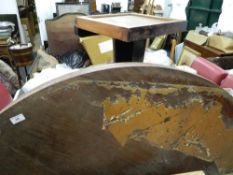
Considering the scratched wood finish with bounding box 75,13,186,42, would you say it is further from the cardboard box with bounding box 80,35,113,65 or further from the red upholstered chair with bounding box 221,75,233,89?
the cardboard box with bounding box 80,35,113,65

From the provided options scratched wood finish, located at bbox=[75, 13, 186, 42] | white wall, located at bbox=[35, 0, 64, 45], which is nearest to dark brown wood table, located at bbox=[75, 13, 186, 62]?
scratched wood finish, located at bbox=[75, 13, 186, 42]

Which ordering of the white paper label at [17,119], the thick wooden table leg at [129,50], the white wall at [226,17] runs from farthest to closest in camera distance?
1. the white wall at [226,17]
2. the thick wooden table leg at [129,50]
3. the white paper label at [17,119]

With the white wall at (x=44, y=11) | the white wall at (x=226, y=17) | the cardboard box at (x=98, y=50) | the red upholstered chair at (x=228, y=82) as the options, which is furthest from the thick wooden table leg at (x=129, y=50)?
the white wall at (x=44, y=11)

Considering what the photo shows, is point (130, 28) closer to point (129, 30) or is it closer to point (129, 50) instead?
point (129, 30)

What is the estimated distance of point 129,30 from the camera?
633 mm

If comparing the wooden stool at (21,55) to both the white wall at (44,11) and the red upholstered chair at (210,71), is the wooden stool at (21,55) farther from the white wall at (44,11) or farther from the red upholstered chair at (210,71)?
the red upholstered chair at (210,71)

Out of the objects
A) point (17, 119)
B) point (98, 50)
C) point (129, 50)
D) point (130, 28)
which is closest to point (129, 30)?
point (130, 28)

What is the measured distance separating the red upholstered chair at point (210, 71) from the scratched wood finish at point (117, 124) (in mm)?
1050

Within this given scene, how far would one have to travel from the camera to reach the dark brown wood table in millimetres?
655

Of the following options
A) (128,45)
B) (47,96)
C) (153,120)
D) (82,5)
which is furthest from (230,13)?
(47,96)

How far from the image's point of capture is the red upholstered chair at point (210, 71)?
1675 mm

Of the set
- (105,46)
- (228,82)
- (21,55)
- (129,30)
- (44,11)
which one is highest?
(129,30)

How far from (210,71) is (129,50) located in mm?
1167

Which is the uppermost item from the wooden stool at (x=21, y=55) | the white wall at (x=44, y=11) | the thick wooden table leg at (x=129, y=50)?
the thick wooden table leg at (x=129, y=50)
